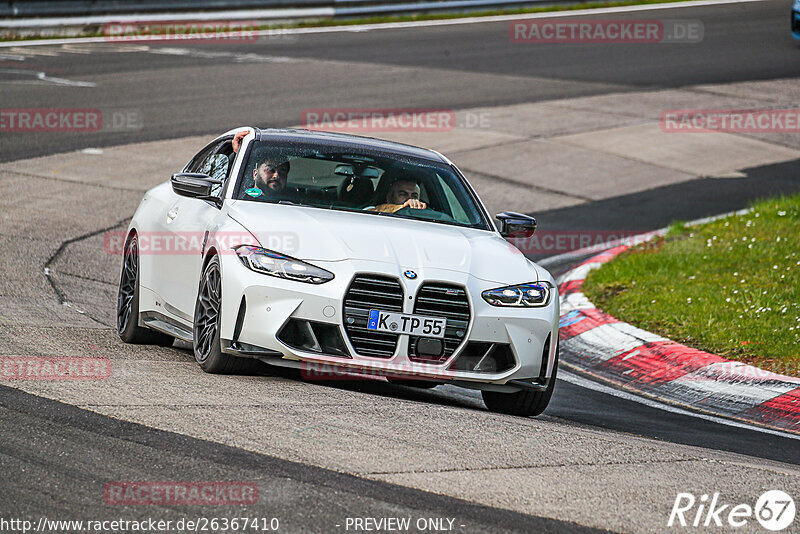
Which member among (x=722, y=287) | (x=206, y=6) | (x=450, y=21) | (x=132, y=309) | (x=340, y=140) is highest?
(x=206, y=6)

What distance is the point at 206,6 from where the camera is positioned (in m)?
29.2

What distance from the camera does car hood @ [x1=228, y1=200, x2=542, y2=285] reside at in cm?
697

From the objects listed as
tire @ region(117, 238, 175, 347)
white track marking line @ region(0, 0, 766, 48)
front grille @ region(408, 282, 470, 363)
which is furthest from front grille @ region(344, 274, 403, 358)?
white track marking line @ region(0, 0, 766, 48)

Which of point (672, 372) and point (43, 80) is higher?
point (43, 80)

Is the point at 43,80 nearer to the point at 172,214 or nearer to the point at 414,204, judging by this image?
the point at 172,214

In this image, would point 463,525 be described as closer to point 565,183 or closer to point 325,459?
point 325,459

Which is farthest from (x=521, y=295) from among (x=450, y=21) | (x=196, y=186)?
(x=450, y=21)

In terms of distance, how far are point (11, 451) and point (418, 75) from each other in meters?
19.7

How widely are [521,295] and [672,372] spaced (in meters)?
2.37

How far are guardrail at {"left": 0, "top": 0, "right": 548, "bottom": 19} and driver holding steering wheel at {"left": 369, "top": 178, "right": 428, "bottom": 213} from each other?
19.9 meters

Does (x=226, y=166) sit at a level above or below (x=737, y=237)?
above

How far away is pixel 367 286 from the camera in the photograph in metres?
6.83

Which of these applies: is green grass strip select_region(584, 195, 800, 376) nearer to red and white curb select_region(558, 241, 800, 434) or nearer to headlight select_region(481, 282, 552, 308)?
red and white curb select_region(558, 241, 800, 434)

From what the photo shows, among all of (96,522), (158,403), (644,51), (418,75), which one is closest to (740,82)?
(644,51)
